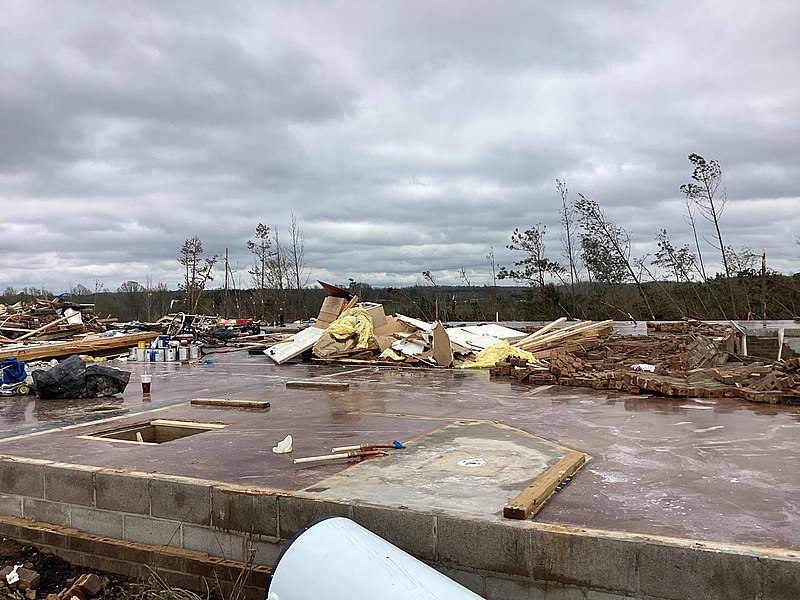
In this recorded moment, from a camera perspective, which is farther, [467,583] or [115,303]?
[115,303]

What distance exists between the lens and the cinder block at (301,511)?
417cm

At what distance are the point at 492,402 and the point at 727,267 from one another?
69.8ft

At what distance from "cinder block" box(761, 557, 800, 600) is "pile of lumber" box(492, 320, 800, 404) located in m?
5.86

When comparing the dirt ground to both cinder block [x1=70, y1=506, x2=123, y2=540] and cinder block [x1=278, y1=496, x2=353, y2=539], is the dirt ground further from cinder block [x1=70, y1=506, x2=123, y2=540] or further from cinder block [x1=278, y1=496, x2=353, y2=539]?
cinder block [x1=278, y1=496, x2=353, y2=539]

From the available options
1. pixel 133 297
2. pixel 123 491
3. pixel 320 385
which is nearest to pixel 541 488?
pixel 123 491

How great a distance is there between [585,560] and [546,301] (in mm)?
26669

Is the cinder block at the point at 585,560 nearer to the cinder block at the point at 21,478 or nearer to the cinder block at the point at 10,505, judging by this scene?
the cinder block at the point at 21,478

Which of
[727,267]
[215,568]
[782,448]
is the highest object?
[727,267]

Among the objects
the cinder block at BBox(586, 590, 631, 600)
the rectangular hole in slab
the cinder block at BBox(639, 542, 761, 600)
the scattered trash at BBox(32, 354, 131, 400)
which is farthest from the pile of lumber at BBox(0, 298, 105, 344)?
the cinder block at BBox(639, 542, 761, 600)

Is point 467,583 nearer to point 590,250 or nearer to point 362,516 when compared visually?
point 362,516

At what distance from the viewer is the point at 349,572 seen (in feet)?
10.2

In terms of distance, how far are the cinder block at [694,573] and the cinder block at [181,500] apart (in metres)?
3.04

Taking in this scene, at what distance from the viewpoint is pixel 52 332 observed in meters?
20.7

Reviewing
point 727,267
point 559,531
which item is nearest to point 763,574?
point 559,531
